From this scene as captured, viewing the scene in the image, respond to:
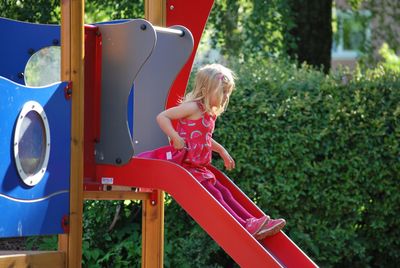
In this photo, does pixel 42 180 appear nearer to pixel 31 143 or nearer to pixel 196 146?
pixel 31 143

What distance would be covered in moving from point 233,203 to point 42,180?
3.54ft

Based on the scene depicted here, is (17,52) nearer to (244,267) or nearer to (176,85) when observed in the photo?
(176,85)

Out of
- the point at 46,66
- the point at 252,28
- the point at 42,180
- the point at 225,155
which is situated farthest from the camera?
the point at 252,28

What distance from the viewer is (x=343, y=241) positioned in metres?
7.45

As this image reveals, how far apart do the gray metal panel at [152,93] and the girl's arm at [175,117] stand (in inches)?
20.1

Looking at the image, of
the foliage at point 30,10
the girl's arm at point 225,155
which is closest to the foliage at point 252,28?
the foliage at point 30,10

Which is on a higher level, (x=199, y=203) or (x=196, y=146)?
(x=196, y=146)

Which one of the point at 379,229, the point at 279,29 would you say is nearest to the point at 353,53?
the point at 279,29

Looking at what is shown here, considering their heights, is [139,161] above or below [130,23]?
below

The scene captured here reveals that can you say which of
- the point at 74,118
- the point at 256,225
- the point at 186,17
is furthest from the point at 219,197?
the point at 186,17

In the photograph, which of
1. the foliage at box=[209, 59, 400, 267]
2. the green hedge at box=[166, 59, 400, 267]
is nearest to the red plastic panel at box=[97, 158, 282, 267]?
the green hedge at box=[166, 59, 400, 267]

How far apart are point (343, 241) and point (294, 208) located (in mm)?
462

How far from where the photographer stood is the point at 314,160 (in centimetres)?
752

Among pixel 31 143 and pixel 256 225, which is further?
pixel 256 225
